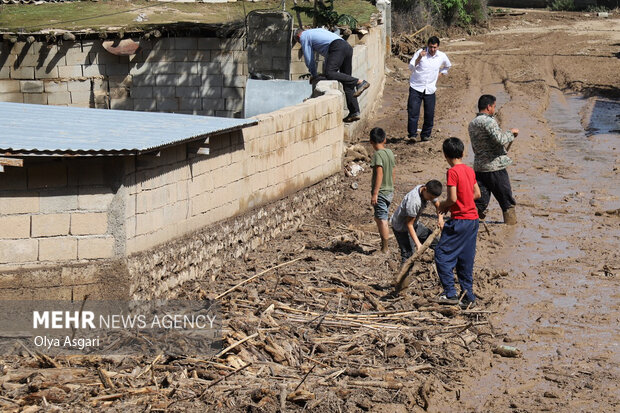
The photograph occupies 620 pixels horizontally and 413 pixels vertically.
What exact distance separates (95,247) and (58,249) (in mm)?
297

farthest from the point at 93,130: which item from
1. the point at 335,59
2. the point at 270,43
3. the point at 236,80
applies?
the point at 236,80

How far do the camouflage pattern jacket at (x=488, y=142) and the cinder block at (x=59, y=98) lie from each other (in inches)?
420

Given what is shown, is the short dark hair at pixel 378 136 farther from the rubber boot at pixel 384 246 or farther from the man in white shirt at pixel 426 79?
the man in white shirt at pixel 426 79

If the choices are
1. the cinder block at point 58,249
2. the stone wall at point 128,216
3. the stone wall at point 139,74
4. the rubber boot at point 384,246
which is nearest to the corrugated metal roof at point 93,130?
the stone wall at point 128,216

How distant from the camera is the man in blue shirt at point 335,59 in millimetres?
13617

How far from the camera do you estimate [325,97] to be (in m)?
12.0

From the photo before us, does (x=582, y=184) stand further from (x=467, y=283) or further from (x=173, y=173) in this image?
(x=173, y=173)

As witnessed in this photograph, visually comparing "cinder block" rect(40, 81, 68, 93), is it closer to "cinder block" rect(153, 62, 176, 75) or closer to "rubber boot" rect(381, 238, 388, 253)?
"cinder block" rect(153, 62, 176, 75)

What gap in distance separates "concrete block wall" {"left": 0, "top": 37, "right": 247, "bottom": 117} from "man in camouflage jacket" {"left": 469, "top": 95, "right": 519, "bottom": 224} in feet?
27.5

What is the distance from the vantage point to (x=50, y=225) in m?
7.27

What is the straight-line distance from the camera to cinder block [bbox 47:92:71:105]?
725 inches

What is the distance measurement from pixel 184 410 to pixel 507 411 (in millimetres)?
2247

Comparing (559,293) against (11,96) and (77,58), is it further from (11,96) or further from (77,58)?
(11,96)

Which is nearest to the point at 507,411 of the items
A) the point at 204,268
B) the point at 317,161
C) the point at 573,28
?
the point at 204,268
